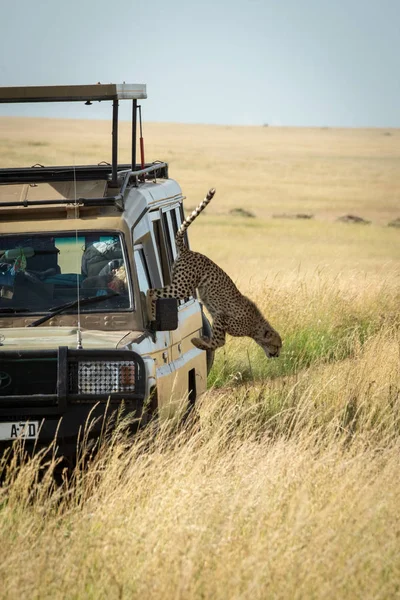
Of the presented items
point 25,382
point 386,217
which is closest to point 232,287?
point 25,382

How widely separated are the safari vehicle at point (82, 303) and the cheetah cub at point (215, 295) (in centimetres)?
31

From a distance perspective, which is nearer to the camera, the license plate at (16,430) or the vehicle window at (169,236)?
the license plate at (16,430)

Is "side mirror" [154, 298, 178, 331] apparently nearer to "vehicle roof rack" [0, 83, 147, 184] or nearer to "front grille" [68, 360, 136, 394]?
"front grille" [68, 360, 136, 394]

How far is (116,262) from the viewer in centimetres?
711

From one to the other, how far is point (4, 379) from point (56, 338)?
13.8 inches

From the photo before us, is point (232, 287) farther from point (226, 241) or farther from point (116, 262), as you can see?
point (226, 241)

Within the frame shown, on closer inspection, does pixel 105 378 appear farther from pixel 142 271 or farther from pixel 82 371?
pixel 142 271

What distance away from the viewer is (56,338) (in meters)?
6.52

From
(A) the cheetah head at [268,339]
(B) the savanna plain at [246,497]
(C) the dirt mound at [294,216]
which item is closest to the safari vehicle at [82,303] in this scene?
(B) the savanna plain at [246,497]

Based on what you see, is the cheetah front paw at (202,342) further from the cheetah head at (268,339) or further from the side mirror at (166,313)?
the side mirror at (166,313)

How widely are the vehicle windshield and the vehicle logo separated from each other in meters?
0.74

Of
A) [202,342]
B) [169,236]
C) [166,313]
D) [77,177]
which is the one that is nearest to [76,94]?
[77,177]

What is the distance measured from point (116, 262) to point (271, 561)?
272 cm

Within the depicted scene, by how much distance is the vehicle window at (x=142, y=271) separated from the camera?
7.23 metres
